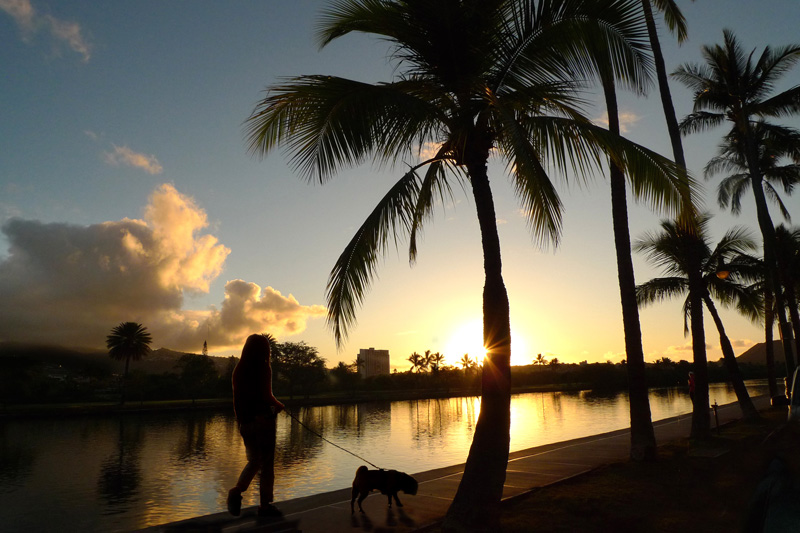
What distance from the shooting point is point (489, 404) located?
639cm

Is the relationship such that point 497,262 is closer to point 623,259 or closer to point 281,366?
point 623,259

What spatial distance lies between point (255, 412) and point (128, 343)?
300 ft

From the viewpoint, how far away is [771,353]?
2538cm

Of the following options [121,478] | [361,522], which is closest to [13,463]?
[121,478]

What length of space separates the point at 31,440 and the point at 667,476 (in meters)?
36.7

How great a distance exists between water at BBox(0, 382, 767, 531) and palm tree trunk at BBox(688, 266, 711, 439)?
8.24 m

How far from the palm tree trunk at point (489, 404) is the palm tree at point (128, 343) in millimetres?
89524

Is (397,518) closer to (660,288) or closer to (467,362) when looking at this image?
(660,288)

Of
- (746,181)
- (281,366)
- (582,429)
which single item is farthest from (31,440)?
(281,366)

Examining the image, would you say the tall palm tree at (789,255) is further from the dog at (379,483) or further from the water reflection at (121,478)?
the water reflection at (121,478)

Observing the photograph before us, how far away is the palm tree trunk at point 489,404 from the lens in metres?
5.95

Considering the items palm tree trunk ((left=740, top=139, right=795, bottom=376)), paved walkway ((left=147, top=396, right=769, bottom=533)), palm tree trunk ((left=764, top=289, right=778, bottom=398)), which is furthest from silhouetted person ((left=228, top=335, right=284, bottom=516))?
palm tree trunk ((left=764, top=289, right=778, bottom=398))

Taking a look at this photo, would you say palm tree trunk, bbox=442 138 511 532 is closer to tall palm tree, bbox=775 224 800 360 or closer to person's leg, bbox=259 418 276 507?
person's leg, bbox=259 418 276 507

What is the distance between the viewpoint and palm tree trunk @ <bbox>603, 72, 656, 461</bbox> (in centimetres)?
1074
